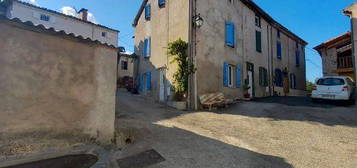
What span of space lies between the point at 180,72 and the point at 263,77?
8505mm

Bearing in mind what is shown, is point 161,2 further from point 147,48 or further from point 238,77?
point 238,77

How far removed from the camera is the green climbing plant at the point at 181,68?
458 inches

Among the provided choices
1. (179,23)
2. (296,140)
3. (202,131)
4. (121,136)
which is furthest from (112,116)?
(179,23)

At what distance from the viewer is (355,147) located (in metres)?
5.74

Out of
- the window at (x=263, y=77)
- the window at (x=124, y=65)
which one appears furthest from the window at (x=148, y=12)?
the window at (x=124, y=65)

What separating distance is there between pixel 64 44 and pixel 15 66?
106 cm

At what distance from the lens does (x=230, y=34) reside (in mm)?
14406

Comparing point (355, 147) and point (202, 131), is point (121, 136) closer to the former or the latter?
point (202, 131)

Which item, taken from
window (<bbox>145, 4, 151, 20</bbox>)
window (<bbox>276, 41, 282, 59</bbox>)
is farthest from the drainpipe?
window (<bbox>276, 41, 282, 59</bbox>)

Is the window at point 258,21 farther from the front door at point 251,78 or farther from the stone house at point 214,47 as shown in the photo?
the front door at point 251,78

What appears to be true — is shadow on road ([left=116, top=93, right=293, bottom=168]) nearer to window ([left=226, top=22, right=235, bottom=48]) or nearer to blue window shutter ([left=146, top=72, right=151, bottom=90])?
blue window shutter ([left=146, top=72, right=151, bottom=90])

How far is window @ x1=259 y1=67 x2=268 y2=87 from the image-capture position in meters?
17.2

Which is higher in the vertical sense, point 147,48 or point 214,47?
point 147,48

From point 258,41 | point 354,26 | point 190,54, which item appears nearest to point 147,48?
point 190,54
